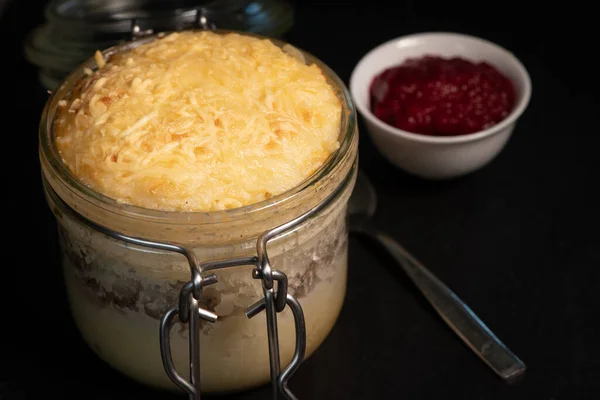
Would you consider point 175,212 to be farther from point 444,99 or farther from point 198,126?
point 444,99

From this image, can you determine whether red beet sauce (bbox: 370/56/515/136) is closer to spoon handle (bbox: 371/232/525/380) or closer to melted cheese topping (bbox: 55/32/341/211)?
spoon handle (bbox: 371/232/525/380)

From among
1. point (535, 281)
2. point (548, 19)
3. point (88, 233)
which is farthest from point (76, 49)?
point (548, 19)

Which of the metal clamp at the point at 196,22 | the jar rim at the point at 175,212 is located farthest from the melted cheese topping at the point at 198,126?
the metal clamp at the point at 196,22

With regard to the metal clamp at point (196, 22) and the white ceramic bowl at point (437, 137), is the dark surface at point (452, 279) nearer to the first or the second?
the white ceramic bowl at point (437, 137)

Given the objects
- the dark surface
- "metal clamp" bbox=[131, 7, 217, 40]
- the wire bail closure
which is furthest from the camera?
"metal clamp" bbox=[131, 7, 217, 40]

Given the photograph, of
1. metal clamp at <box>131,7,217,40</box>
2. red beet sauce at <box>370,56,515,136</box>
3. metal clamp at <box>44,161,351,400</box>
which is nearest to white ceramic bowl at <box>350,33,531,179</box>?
red beet sauce at <box>370,56,515,136</box>

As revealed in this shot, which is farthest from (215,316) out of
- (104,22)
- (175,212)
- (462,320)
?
(104,22)
